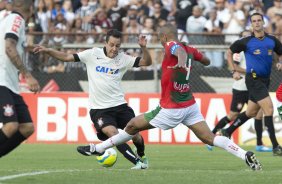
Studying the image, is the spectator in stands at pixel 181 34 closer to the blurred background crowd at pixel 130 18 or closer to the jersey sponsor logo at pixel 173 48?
the blurred background crowd at pixel 130 18

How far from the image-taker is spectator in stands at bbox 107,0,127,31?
950 inches

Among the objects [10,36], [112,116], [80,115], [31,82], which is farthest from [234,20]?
[31,82]

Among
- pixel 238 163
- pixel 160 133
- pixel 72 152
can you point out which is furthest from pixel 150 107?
pixel 238 163

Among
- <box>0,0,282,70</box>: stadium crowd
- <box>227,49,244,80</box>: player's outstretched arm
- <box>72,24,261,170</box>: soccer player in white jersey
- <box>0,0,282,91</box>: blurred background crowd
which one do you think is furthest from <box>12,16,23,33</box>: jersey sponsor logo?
<box>0,0,282,70</box>: stadium crowd

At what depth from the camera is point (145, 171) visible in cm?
1159

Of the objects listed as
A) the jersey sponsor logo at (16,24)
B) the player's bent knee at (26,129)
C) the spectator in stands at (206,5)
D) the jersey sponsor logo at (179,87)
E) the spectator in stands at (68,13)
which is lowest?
the player's bent knee at (26,129)

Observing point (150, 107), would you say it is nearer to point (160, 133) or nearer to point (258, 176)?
point (160, 133)

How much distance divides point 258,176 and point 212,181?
0.78m

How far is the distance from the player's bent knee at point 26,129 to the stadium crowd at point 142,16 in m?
11.2

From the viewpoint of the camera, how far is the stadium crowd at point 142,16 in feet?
76.8

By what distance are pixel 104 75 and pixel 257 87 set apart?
3.98 metres

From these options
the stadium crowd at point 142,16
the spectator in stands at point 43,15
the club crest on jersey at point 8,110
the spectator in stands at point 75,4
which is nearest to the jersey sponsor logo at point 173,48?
the club crest on jersey at point 8,110

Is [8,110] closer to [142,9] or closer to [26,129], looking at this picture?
[26,129]

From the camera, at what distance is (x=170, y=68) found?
11.9 meters
